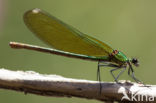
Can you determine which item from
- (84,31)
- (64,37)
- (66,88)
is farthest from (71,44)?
(84,31)

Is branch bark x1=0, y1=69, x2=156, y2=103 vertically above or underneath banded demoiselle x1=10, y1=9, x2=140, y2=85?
underneath

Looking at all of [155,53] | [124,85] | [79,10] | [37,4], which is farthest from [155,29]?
[124,85]

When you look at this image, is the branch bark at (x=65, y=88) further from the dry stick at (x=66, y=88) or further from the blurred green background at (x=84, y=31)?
the blurred green background at (x=84, y=31)

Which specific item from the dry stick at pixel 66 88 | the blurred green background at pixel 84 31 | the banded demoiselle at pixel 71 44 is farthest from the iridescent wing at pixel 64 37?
the blurred green background at pixel 84 31

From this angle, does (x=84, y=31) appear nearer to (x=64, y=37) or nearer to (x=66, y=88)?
(x=64, y=37)

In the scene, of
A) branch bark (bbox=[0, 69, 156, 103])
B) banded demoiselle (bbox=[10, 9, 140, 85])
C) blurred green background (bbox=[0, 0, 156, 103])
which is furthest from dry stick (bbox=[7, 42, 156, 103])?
blurred green background (bbox=[0, 0, 156, 103])

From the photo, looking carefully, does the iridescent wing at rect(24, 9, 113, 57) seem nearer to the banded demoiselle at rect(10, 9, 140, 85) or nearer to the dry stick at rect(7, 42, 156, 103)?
the banded demoiselle at rect(10, 9, 140, 85)
